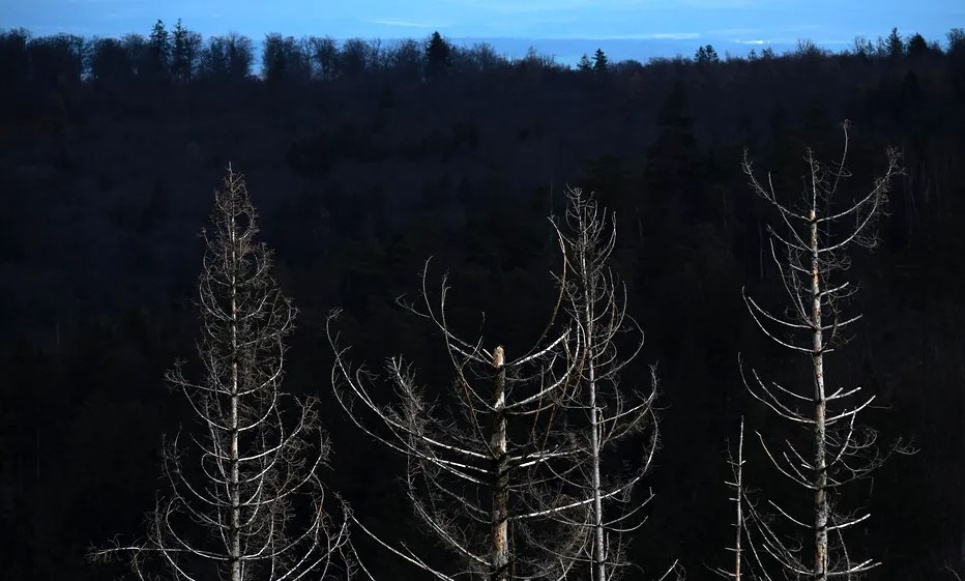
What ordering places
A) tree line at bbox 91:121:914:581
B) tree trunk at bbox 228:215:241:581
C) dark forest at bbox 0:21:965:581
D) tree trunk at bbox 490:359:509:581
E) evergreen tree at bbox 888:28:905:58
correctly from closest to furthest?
tree trunk at bbox 490:359:509:581
tree line at bbox 91:121:914:581
tree trunk at bbox 228:215:241:581
dark forest at bbox 0:21:965:581
evergreen tree at bbox 888:28:905:58

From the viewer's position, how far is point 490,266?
144ft

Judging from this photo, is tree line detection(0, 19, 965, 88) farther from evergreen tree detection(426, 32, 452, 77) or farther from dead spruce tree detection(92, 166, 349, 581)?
dead spruce tree detection(92, 166, 349, 581)

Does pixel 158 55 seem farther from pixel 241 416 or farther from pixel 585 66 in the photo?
pixel 241 416

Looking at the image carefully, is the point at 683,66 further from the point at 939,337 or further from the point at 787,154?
the point at 939,337

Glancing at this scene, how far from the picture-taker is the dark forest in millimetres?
25266

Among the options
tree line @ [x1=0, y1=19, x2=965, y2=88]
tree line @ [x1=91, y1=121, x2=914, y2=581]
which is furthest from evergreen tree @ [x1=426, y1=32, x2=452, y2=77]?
tree line @ [x1=91, y1=121, x2=914, y2=581]

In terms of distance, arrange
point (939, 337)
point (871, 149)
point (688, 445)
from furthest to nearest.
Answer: point (871, 149)
point (939, 337)
point (688, 445)

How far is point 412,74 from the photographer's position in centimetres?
11525

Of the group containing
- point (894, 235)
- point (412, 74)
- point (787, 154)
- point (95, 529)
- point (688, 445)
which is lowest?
point (95, 529)

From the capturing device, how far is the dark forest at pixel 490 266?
82.9 ft

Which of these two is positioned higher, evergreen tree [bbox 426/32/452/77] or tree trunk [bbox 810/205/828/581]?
evergreen tree [bbox 426/32/452/77]

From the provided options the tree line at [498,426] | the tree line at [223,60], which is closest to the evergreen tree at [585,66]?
the tree line at [223,60]

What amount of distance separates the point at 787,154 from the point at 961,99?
22.4 metres

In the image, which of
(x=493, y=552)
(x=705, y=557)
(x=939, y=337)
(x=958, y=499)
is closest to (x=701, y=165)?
(x=939, y=337)
